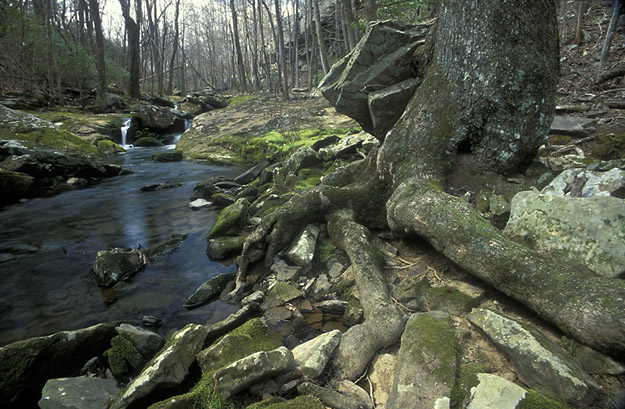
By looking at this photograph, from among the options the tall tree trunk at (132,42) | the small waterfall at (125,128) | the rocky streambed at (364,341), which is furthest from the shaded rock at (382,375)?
the tall tree trunk at (132,42)

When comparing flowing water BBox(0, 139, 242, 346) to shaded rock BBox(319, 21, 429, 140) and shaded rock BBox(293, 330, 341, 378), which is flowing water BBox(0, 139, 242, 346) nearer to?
shaded rock BBox(293, 330, 341, 378)

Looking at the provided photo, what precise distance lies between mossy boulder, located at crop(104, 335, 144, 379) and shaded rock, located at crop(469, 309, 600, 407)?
365cm

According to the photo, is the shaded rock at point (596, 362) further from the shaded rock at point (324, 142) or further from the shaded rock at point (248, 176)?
the shaded rock at point (248, 176)

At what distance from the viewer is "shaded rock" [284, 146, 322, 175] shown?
30.0ft

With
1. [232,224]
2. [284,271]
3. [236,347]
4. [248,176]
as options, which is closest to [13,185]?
[248,176]

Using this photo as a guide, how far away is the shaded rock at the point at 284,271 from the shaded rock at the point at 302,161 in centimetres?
428

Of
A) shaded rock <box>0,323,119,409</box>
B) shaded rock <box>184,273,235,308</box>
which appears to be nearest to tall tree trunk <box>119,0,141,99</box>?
shaded rock <box>184,273,235,308</box>

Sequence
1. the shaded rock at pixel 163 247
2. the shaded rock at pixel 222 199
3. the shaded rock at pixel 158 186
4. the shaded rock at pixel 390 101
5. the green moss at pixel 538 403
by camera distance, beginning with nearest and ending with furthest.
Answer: the green moss at pixel 538 403, the shaded rock at pixel 390 101, the shaded rock at pixel 163 247, the shaded rock at pixel 222 199, the shaded rock at pixel 158 186

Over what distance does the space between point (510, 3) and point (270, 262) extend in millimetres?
4771

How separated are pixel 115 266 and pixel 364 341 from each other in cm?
469

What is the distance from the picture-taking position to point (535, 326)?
285 cm

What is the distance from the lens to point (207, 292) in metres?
5.04

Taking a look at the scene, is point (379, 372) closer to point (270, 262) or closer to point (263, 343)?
point (263, 343)

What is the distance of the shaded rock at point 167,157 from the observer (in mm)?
16875
